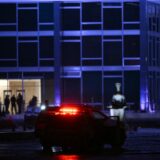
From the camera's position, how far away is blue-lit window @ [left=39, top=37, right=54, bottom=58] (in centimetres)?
5628

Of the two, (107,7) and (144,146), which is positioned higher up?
(107,7)

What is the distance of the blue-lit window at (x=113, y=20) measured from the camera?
56.3m

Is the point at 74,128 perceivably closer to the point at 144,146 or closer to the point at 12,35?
the point at 144,146

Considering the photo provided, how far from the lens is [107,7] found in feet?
186

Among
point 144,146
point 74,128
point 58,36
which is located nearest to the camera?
point 74,128

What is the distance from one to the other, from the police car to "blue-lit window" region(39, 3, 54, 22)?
34.4m

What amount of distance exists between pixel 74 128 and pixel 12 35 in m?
36.2

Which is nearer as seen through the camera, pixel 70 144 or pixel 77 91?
pixel 70 144

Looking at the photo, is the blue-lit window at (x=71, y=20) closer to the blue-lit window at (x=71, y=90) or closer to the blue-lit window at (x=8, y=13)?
the blue-lit window at (x=8, y=13)

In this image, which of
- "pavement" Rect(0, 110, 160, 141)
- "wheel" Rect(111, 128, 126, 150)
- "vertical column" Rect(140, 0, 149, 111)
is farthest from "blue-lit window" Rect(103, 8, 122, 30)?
"wheel" Rect(111, 128, 126, 150)

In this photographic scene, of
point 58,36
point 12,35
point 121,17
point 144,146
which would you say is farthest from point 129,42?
point 144,146

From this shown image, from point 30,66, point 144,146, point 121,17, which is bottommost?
point 144,146

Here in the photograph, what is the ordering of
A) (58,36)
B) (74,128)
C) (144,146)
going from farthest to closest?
(58,36) < (144,146) < (74,128)

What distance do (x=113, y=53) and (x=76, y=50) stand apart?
281 cm
